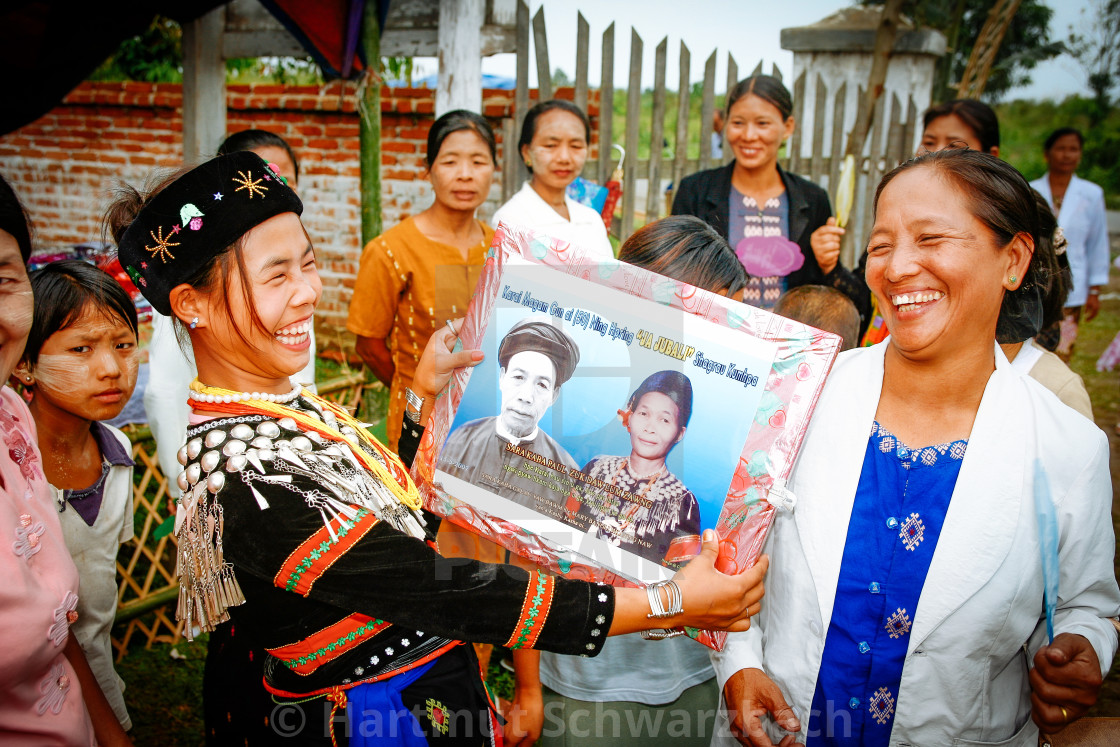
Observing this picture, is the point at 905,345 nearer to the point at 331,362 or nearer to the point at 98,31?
the point at 98,31

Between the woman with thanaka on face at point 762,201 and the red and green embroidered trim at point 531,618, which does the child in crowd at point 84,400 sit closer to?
the red and green embroidered trim at point 531,618

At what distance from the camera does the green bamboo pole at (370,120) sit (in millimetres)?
4660

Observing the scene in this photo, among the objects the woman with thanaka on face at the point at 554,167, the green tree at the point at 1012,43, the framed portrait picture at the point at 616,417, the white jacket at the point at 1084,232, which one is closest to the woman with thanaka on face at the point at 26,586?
the framed portrait picture at the point at 616,417

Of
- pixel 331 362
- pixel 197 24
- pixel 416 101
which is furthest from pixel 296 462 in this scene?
pixel 331 362

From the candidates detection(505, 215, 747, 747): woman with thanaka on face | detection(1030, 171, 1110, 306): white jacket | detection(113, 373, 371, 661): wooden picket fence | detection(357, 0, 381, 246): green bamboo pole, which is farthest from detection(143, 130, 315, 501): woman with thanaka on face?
detection(1030, 171, 1110, 306): white jacket

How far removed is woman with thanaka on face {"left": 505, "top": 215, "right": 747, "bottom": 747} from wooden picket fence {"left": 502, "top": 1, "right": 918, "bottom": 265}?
335 centimetres

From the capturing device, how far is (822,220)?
12.0 feet

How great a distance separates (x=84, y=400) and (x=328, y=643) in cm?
146

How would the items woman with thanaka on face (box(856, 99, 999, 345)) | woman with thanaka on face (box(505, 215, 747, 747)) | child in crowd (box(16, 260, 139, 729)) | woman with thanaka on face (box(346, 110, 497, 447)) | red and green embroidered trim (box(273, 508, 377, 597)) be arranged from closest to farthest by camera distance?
red and green embroidered trim (box(273, 508, 377, 597)) → woman with thanaka on face (box(505, 215, 747, 747)) → child in crowd (box(16, 260, 139, 729)) → woman with thanaka on face (box(346, 110, 497, 447)) → woman with thanaka on face (box(856, 99, 999, 345))

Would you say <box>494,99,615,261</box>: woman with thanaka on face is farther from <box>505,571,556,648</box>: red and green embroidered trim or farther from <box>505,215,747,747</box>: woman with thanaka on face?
<box>505,571,556,648</box>: red and green embroidered trim

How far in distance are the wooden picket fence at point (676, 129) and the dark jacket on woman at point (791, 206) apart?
1928mm

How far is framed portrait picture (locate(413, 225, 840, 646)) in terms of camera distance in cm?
160

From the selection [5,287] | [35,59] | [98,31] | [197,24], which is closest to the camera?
[5,287]

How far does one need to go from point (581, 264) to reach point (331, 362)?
654 centimetres
